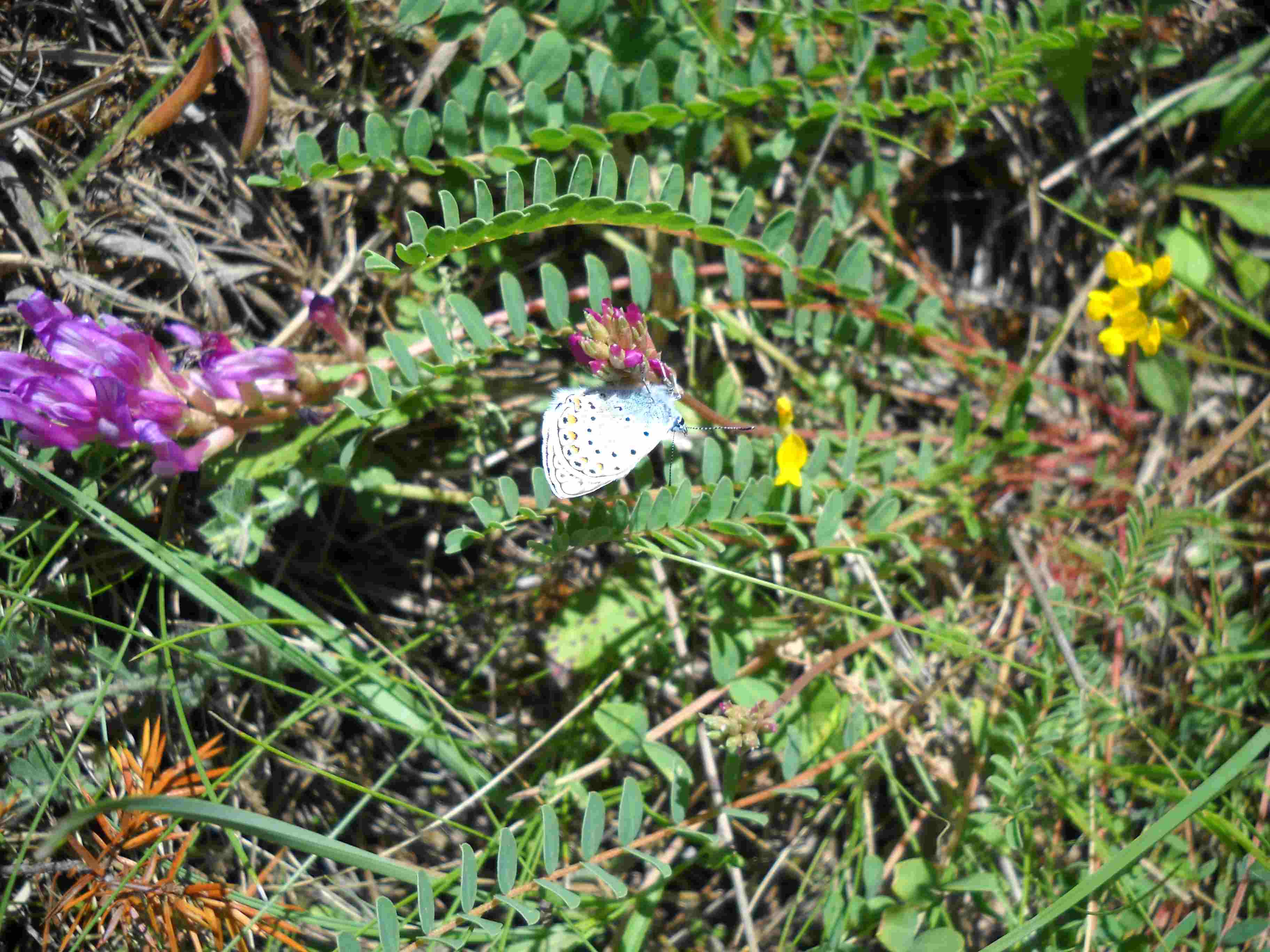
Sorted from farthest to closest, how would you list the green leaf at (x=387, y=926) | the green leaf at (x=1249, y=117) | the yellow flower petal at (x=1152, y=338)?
the green leaf at (x=1249, y=117) < the yellow flower petal at (x=1152, y=338) < the green leaf at (x=387, y=926)

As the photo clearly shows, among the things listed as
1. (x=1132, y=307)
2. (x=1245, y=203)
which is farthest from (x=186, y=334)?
(x=1245, y=203)

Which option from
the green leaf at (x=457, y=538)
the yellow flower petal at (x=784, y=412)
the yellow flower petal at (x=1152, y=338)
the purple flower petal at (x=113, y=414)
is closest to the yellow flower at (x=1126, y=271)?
the yellow flower petal at (x=1152, y=338)

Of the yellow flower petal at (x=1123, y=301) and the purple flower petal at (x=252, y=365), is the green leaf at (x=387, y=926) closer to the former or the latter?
the purple flower petal at (x=252, y=365)

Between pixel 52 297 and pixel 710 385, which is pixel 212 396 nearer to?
pixel 52 297

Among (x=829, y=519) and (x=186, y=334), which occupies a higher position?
(x=186, y=334)

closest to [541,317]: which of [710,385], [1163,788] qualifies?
[710,385]

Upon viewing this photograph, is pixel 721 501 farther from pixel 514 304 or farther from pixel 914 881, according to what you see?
pixel 914 881
